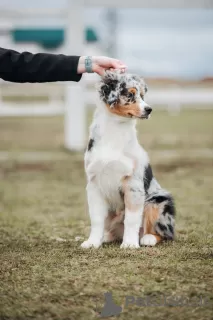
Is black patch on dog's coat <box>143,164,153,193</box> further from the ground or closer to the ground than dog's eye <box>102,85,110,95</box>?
closer to the ground

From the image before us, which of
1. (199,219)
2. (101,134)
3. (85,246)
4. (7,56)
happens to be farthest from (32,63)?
(199,219)

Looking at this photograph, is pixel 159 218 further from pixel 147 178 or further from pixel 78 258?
pixel 78 258

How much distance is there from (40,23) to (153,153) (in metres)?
2.99

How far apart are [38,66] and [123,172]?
0.97m

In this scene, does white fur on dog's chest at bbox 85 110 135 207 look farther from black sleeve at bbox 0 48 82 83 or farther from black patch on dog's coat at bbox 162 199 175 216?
black sleeve at bbox 0 48 82 83

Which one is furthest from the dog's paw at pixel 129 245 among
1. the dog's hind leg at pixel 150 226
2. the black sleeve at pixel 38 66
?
the black sleeve at pixel 38 66

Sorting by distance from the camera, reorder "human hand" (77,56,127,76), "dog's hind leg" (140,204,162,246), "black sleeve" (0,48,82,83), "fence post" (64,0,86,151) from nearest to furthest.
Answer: "black sleeve" (0,48,82,83) < "human hand" (77,56,127,76) < "dog's hind leg" (140,204,162,246) < "fence post" (64,0,86,151)

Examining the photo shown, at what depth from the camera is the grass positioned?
2.98 meters

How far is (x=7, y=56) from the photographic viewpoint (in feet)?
13.3

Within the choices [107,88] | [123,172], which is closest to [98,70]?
[107,88]

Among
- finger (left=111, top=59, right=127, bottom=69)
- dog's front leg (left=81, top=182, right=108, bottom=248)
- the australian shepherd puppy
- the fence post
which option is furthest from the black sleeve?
the fence post

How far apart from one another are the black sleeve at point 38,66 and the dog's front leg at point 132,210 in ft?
2.95

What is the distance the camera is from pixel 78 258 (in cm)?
391

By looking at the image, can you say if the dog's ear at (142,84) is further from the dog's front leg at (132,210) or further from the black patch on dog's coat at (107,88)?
the dog's front leg at (132,210)
